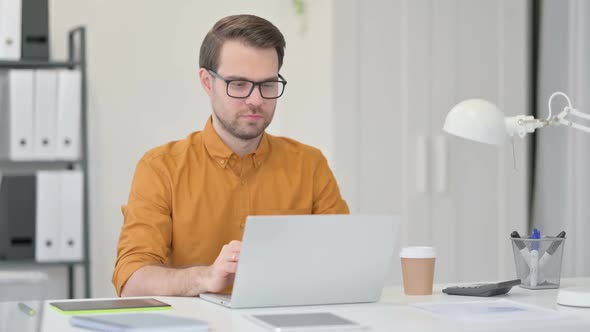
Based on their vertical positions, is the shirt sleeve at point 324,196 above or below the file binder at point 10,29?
below

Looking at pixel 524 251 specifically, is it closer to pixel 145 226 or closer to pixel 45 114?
pixel 145 226

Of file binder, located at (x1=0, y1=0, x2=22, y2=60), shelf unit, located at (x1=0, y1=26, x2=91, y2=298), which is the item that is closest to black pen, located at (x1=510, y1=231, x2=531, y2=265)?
shelf unit, located at (x1=0, y1=26, x2=91, y2=298)

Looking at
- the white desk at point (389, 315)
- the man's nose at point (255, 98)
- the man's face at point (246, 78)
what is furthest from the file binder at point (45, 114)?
the white desk at point (389, 315)

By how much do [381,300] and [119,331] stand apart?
67 cm

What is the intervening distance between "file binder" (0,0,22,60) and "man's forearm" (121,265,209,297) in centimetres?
172

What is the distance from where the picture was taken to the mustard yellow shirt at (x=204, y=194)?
2.36 metres

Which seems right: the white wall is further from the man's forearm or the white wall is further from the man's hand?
the man's hand

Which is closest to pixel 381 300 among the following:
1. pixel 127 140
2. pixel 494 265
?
pixel 494 265

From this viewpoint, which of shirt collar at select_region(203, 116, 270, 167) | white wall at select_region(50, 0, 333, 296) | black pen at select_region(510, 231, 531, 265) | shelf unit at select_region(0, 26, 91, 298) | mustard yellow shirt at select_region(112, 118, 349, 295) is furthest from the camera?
white wall at select_region(50, 0, 333, 296)

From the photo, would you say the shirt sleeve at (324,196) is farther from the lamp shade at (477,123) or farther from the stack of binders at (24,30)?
the stack of binders at (24,30)

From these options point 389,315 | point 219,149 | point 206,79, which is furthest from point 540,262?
point 206,79

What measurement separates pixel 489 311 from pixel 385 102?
1984mm

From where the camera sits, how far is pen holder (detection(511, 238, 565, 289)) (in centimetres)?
220

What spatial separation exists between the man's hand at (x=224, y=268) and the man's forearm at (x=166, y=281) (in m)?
0.02
